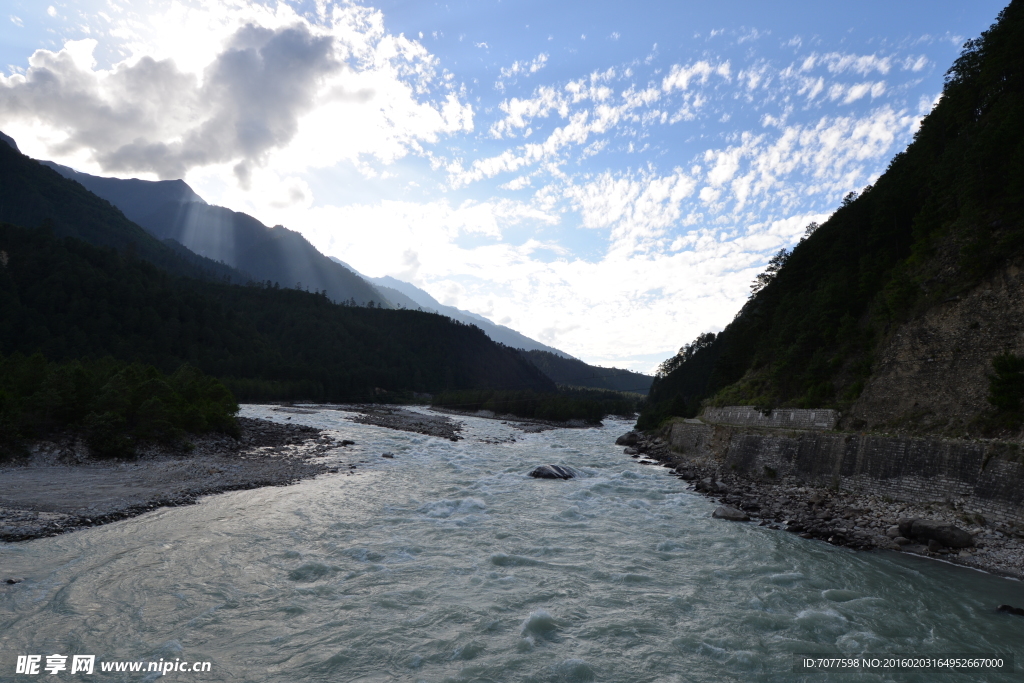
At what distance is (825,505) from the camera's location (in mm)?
21109

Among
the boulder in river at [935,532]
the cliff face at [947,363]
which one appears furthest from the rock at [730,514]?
the cliff face at [947,363]

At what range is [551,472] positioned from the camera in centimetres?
3059


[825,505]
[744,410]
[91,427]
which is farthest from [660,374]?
[91,427]

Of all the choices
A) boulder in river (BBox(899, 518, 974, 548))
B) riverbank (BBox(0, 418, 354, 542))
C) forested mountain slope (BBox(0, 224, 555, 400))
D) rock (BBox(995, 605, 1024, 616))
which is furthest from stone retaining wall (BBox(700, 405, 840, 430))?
forested mountain slope (BBox(0, 224, 555, 400))

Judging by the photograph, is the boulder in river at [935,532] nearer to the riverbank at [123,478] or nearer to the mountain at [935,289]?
the mountain at [935,289]

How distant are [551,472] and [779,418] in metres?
18.7

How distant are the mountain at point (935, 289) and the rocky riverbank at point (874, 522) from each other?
5.67 metres

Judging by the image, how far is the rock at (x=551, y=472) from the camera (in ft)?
99.5

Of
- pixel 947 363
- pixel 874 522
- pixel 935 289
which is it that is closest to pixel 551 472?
pixel 874 522

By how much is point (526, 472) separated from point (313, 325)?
17423cm

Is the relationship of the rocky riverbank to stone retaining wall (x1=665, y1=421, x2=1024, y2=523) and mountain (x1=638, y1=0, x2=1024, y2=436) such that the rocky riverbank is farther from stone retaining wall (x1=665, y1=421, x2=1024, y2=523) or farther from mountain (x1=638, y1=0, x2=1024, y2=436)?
mountain (x1=638, y1=0, x2=1024, y2=436)

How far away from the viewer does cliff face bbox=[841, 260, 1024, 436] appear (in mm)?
21984

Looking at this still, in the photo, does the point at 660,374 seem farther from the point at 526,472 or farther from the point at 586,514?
the point at 586,514

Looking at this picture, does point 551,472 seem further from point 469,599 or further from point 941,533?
point 469,599
